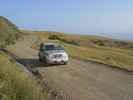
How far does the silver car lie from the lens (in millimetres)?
20031

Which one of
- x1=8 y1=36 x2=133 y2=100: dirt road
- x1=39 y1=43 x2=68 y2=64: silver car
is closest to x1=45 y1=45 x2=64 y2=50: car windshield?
x1=39 y1=43 x2=68 y2=64: silver car

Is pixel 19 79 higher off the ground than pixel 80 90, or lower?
higher

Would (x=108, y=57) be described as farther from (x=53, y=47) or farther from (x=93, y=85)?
(x=93, y=85)

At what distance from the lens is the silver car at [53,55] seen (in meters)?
20.0

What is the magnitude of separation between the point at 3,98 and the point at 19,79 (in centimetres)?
213

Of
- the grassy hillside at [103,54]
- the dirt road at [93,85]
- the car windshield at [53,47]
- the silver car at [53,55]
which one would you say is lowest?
the grassy hillside at [103,54]

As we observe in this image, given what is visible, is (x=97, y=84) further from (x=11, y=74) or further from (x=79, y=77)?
(x=11, y=74)

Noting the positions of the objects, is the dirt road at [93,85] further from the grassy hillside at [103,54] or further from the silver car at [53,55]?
the silver car at [53,55]

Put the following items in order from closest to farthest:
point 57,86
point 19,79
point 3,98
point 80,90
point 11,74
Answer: point 3,98 → point 19,79 → point 11,74 → point 80,90 → point 57,86

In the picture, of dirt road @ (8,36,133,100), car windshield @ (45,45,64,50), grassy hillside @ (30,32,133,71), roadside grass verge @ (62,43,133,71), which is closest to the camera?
dirt road @ (8,36,133,100)

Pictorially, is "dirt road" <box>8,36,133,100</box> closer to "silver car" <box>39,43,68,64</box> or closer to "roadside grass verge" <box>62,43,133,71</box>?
"roadside grass verge" <box>62,43,133,71</box>

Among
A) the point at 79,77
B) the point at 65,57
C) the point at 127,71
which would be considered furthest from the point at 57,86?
the point at 65,57

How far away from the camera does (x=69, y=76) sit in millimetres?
14844

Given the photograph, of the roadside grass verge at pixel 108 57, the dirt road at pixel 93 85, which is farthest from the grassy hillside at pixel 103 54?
the dirt road at pixel 93 85
